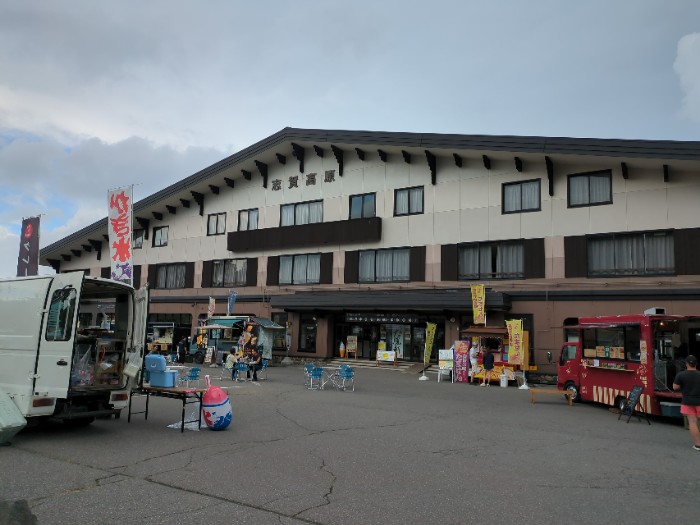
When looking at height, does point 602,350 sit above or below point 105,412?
above

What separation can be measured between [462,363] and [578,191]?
29.2ft

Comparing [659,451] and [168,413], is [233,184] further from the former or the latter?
[659,451]

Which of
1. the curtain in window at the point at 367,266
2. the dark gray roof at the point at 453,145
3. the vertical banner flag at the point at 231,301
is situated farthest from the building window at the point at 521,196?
the vertical banner flag at the point at 231,301

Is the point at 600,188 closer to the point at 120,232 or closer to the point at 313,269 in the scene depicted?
the point at 313,269

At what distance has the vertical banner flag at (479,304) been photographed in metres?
21.3

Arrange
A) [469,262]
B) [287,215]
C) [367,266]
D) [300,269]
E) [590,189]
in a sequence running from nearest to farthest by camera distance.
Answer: [590,189]
[469,262]
[367,266]
[300,269]
[287,215]

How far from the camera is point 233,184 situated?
33781mm

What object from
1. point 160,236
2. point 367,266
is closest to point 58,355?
point 367,266

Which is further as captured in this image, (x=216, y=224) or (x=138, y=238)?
(x=138, y=238)

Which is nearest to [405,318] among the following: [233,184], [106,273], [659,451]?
[233,184]

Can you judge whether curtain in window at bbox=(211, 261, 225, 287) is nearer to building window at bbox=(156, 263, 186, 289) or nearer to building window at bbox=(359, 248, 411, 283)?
building window at bbox=(156, 263, 186, 289)

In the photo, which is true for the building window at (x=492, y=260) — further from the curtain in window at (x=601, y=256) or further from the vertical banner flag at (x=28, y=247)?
the vertical banner flag at (x=28, y=247)

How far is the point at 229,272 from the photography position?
109ft

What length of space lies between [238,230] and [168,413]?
22.4 m
